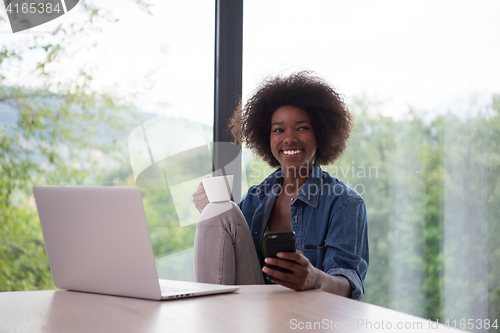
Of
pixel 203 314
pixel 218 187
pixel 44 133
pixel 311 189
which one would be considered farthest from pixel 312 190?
pixel 44 133

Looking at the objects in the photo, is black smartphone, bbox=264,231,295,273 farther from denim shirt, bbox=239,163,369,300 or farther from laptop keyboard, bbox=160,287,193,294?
denim shirt, bbox=239,163,369,300

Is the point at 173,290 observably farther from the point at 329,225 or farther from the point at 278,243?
the point at 329,225

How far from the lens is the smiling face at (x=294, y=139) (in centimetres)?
162

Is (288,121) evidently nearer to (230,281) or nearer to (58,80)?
(230,281)

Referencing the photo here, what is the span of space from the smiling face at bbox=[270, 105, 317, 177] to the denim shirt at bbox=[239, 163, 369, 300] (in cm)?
6

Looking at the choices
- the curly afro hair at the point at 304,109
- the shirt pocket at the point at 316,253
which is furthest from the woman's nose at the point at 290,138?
the shirt pocket at the point at 316,253

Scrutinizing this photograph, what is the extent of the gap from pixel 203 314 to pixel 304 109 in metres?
1.16

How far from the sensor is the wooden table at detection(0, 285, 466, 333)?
58 centimetres

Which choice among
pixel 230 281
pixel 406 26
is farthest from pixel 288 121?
pixel 406 26

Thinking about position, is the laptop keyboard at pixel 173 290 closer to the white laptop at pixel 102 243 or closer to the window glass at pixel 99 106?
the white laptop at pixel 102 243

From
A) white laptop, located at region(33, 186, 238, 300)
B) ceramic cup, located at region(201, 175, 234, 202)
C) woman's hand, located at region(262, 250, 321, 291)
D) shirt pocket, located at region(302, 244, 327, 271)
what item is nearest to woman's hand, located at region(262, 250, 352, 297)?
woman's hand, located at region(262, 250, 321, 291)

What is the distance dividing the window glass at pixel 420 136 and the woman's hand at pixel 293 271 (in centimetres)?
115

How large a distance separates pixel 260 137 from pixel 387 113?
0.70m

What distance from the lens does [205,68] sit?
6.23 feet
